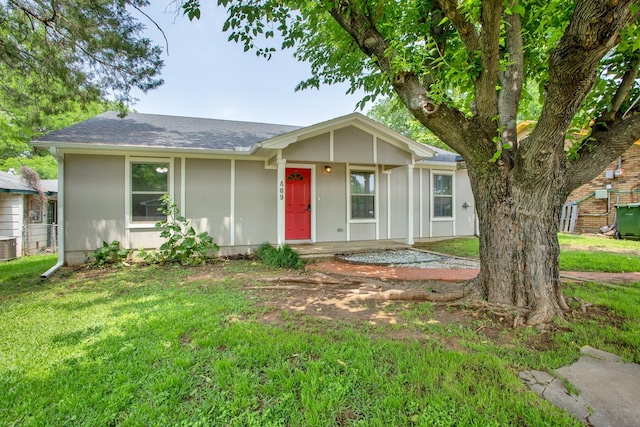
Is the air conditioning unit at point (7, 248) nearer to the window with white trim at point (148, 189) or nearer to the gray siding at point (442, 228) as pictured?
the window with white trim at point (148, 189)

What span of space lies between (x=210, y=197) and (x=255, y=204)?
1.13 metres

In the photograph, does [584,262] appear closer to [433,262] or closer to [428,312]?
[433,262]

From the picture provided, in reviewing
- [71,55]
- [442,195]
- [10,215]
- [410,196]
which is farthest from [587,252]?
[10,215]

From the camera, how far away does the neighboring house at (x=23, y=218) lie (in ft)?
34.6

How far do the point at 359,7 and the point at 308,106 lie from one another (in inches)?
578

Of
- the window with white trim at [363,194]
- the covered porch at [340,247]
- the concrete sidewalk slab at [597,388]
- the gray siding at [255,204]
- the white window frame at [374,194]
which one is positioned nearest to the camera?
the concrete sidewalk slab at [597,388]

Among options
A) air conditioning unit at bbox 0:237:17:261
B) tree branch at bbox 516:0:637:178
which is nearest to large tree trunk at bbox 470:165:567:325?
tree branch at bbox 516:0:637:178

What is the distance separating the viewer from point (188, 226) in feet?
24.7

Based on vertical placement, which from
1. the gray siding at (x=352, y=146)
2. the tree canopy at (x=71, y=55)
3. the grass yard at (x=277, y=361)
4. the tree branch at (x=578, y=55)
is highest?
the tree canopy at (x=71, y=55)

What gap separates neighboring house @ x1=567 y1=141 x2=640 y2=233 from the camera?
11.4 m

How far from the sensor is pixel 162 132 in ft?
26.4

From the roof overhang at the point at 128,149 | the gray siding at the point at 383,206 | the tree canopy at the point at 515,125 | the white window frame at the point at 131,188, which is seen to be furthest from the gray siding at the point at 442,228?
the white window frame at the point at 131,188

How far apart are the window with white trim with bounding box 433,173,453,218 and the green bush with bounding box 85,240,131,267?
8969 millimetres

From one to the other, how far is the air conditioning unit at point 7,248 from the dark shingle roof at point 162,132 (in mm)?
5305
